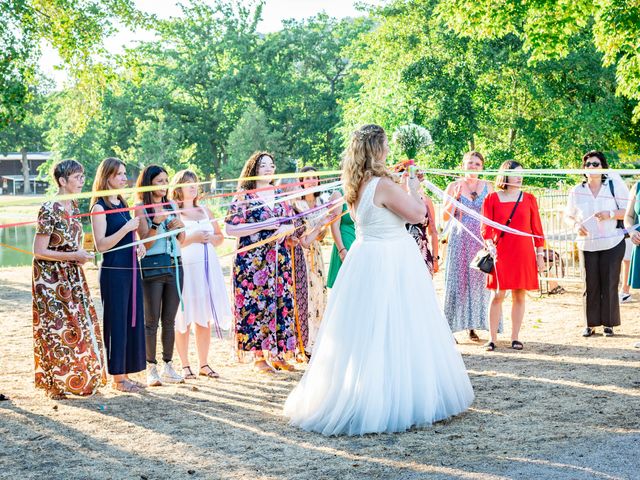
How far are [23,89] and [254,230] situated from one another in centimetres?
959

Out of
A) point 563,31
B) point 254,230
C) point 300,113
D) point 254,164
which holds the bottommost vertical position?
point 254,230

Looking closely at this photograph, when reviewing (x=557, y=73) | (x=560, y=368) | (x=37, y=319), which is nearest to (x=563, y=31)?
(x=557, y=73)

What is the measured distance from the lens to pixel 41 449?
5148 millimetres

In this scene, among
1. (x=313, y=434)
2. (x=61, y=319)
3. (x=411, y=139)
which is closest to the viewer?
(x=313, y=434)

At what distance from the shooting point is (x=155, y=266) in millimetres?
6891

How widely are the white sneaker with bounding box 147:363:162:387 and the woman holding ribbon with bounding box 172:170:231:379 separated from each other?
35cm

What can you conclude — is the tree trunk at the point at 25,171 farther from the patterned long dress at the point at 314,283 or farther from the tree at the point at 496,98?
the patterned long dress at the point at 314,283

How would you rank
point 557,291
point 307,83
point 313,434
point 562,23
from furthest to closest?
point 307,83 → point 562,23 → point 557,291 → point 313,434

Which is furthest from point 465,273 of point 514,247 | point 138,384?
point 138,384

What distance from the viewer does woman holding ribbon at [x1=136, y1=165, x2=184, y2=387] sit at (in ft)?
22.6

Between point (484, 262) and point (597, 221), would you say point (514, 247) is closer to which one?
point (484, 262)

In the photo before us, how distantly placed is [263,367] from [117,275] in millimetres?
1685

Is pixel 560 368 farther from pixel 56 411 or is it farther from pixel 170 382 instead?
pixel 56 411

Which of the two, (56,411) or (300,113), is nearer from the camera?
(56,411)
